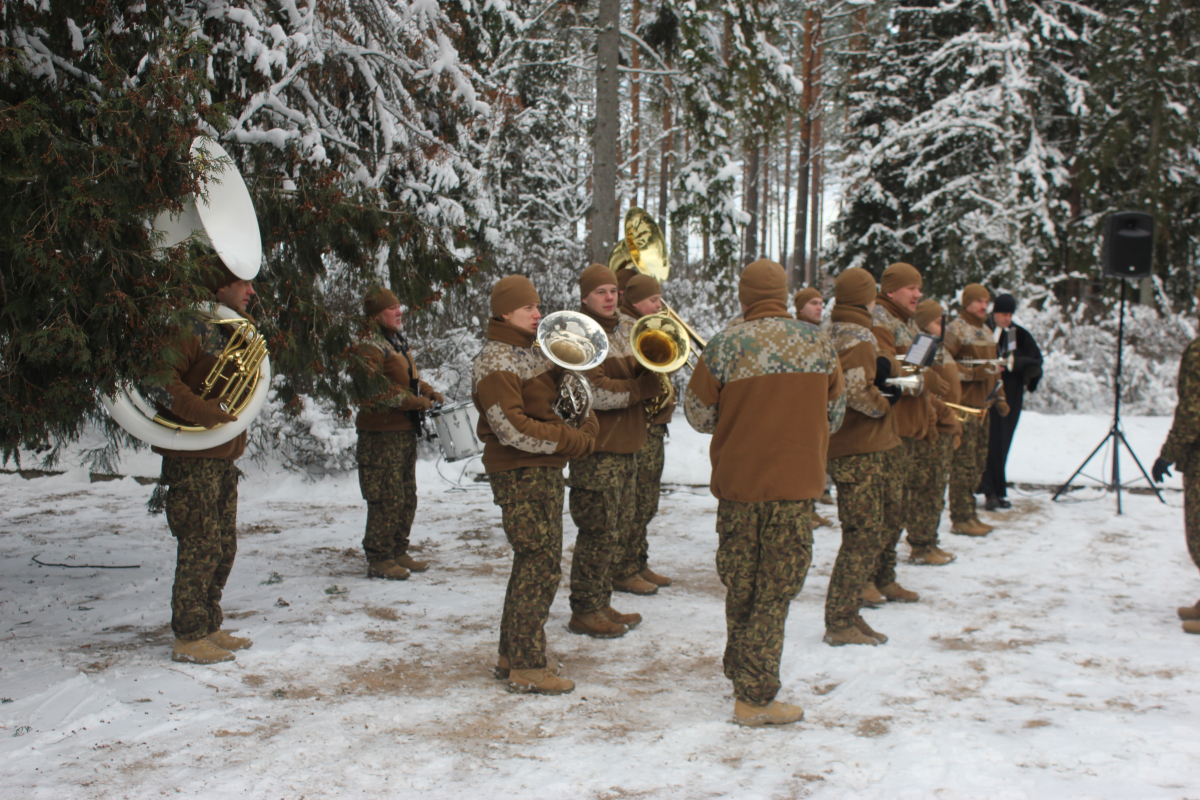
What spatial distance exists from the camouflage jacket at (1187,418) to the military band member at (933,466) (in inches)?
60.3

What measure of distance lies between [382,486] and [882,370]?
3.56 metres

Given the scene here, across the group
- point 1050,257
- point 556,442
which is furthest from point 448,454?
point 1050,257

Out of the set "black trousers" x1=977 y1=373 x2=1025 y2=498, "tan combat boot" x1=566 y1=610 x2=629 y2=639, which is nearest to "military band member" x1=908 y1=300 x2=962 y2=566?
"black trousers" x1=977 y1=373 x2=1025 y2=498

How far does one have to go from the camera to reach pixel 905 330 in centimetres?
579

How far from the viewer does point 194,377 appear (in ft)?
14.7

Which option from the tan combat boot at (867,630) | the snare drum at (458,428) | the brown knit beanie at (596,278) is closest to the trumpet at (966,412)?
the tan combat boot at (867,630)

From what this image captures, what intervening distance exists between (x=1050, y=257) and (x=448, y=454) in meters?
13.7

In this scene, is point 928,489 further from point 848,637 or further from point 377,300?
point 377,300

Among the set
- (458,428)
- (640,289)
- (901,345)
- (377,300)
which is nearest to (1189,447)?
(901,345)

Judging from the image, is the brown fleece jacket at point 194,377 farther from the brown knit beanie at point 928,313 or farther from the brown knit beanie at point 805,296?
the brown knit beanie at point 928,313

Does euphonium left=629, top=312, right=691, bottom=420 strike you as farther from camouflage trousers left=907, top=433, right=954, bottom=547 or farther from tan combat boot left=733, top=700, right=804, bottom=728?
camouflage trousers left=907, top=433, right=954, bottom=547

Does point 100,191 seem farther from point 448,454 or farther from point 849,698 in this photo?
point 849,698

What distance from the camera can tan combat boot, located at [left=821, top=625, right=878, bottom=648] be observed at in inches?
196

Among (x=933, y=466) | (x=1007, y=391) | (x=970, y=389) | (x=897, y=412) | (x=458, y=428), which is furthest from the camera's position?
(x=1007, y=391)
